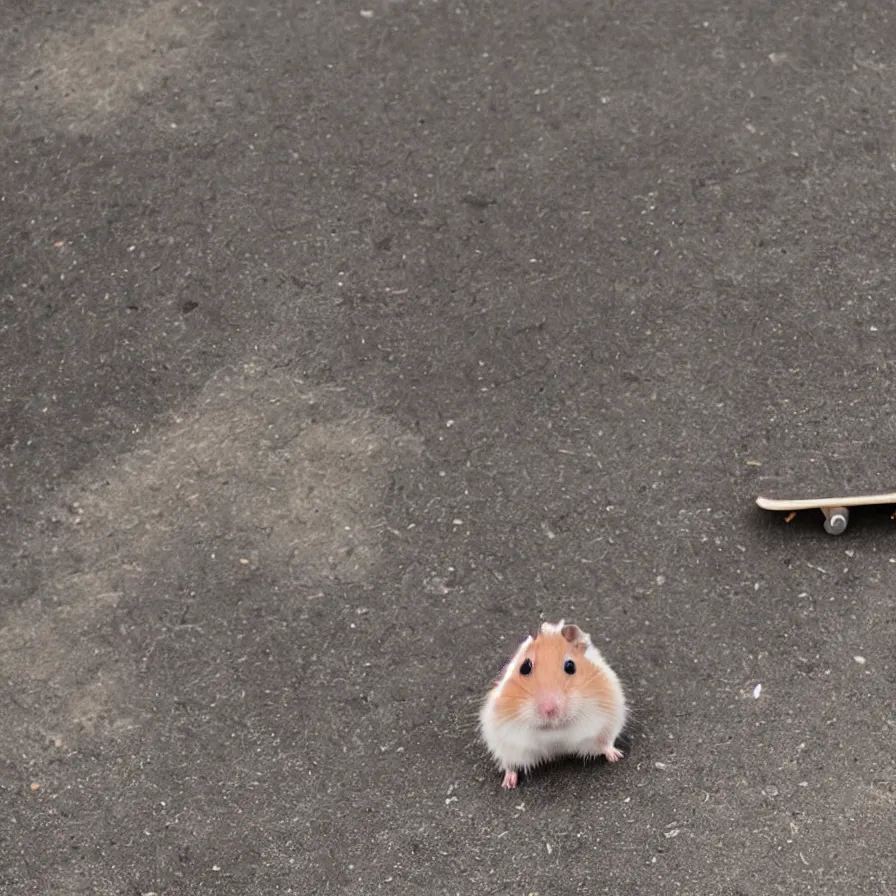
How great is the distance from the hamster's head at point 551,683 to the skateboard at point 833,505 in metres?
0.89

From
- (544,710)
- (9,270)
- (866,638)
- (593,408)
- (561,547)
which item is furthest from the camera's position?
(9,270)

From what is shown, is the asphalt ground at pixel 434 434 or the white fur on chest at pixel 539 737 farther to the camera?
the asphalt ground at pixel 434 434

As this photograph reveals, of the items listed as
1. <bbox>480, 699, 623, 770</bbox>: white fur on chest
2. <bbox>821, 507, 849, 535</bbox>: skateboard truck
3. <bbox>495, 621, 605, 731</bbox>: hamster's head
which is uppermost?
<bbox>495, 621, 605, 731</bbox>: hamster's head

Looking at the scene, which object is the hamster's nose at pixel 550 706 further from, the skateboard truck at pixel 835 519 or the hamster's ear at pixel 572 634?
the skateboard truck at pixel 835 519

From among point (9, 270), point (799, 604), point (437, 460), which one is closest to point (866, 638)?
point (799, 604)

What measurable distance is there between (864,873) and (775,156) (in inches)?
122

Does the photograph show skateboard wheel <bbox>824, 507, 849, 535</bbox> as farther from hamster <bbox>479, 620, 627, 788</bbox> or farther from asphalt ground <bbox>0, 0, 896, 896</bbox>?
hamster <bbox>479, 620, 627, 788</bbox>

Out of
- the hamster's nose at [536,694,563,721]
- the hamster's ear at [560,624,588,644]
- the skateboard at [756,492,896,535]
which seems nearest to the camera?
the hamster's nose at [536,694,563,721]

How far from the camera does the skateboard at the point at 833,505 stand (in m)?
4.36

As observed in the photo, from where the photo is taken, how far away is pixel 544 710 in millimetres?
3754

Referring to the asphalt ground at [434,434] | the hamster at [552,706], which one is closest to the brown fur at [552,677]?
the hamster at [552,706]

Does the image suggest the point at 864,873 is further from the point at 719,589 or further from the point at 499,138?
the point at 499,138

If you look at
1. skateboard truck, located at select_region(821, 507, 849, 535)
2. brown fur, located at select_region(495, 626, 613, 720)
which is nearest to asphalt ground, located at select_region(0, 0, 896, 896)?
skateboard truck, located at select_region(821, 507, 849, 535)

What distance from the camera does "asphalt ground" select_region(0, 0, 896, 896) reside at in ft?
13.1
